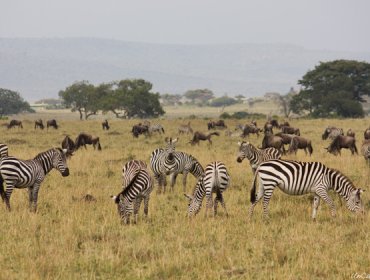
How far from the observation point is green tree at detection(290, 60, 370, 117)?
7319cm

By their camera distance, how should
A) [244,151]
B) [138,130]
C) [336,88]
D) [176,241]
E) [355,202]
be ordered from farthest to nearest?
[336,88] < [138,130] < [244,151] < [355,202] < [176,241]

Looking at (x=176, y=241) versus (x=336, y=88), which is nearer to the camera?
(x=176, y=241)

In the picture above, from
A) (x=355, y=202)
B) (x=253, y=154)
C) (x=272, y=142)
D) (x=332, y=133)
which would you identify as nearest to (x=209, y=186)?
(x=355, y=202)

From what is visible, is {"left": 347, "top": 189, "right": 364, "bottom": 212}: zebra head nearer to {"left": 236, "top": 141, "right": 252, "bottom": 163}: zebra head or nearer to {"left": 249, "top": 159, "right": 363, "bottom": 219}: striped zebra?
{"left": 249, "top": 159, "right": 363, "bottom": 219}: striped zebra

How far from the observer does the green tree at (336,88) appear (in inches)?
2881

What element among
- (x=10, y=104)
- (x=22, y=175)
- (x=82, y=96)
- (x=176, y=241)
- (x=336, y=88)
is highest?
(x=336, y=88)

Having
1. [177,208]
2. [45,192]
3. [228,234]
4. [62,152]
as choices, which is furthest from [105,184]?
[228,234]

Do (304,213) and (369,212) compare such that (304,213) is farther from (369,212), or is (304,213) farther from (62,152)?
(62,152)

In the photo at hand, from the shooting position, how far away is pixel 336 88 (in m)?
75.6

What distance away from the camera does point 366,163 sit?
21906mm

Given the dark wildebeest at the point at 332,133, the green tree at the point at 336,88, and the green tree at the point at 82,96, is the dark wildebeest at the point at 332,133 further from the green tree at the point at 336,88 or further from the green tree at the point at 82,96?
the green tree at the point at 82,96

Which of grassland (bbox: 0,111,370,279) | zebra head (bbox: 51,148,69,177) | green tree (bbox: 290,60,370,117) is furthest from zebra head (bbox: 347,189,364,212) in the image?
green tree (bbox: 290,60,370,117)

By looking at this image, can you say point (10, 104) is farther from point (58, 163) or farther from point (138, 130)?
point (58, 163)

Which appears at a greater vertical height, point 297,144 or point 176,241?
point 297,144
